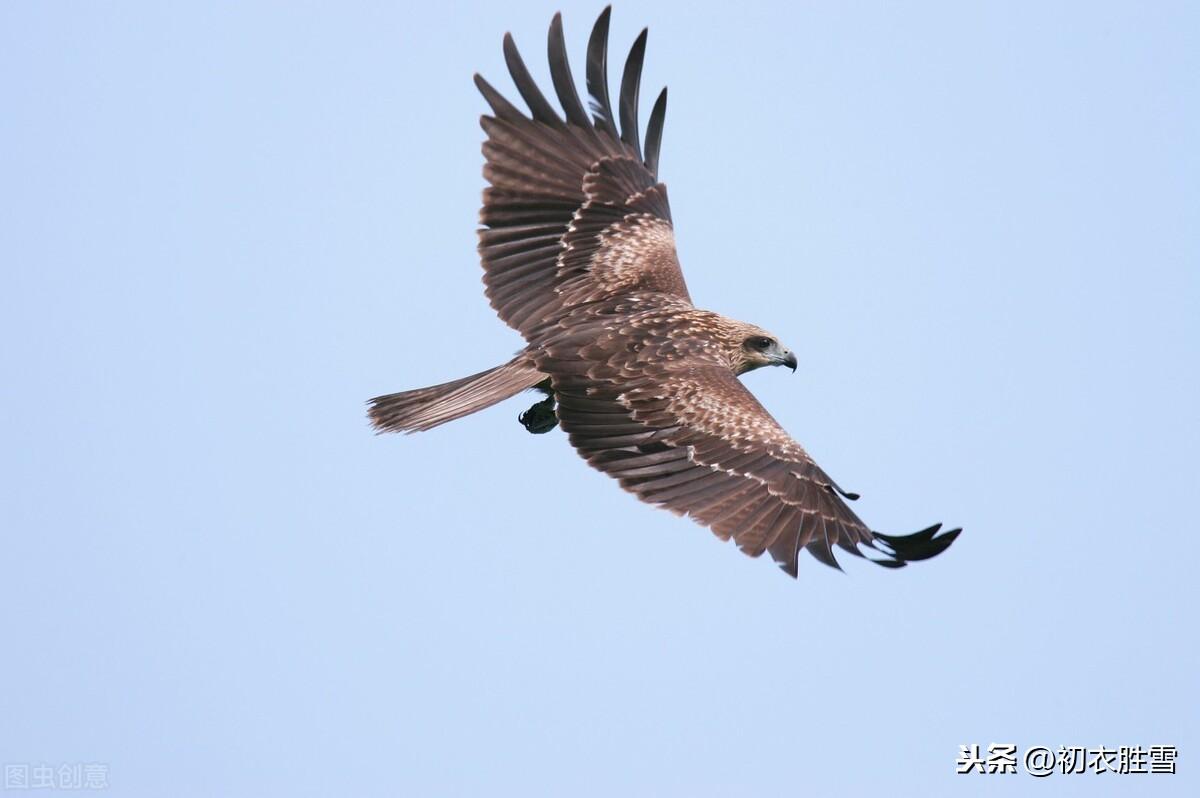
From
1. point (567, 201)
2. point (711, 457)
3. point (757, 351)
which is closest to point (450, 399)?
point (711, 457)

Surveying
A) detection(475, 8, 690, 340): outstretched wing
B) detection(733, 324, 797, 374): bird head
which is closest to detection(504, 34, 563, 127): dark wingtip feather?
detection(475, 8, 690, 340): outstretched wing

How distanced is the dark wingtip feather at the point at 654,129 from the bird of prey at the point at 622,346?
15 mm

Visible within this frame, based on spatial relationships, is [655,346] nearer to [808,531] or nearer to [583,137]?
[808,531]

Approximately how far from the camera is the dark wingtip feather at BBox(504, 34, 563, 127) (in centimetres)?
1290

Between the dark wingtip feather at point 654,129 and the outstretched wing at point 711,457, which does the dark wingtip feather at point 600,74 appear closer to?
the dark wingtip feather at point 654,129

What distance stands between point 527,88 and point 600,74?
656mm

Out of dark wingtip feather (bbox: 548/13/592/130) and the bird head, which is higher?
dark wingtip feather (bbox: 548/13/592/130)

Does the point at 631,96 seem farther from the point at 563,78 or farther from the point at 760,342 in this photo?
the point at 760,342

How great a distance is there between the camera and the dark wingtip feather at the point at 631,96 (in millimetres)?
13367

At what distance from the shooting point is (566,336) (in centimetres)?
1155

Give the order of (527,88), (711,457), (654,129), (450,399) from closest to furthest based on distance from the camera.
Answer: (711,457)
(450,399)
(527,88)
(654,129)

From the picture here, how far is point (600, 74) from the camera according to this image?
13.3 metres

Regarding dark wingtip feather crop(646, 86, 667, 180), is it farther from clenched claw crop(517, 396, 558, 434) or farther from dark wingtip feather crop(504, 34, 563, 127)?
clenched claw crop(517, 396, 558, 434)

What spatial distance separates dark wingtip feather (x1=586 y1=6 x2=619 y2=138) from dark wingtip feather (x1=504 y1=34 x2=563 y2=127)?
37cm
